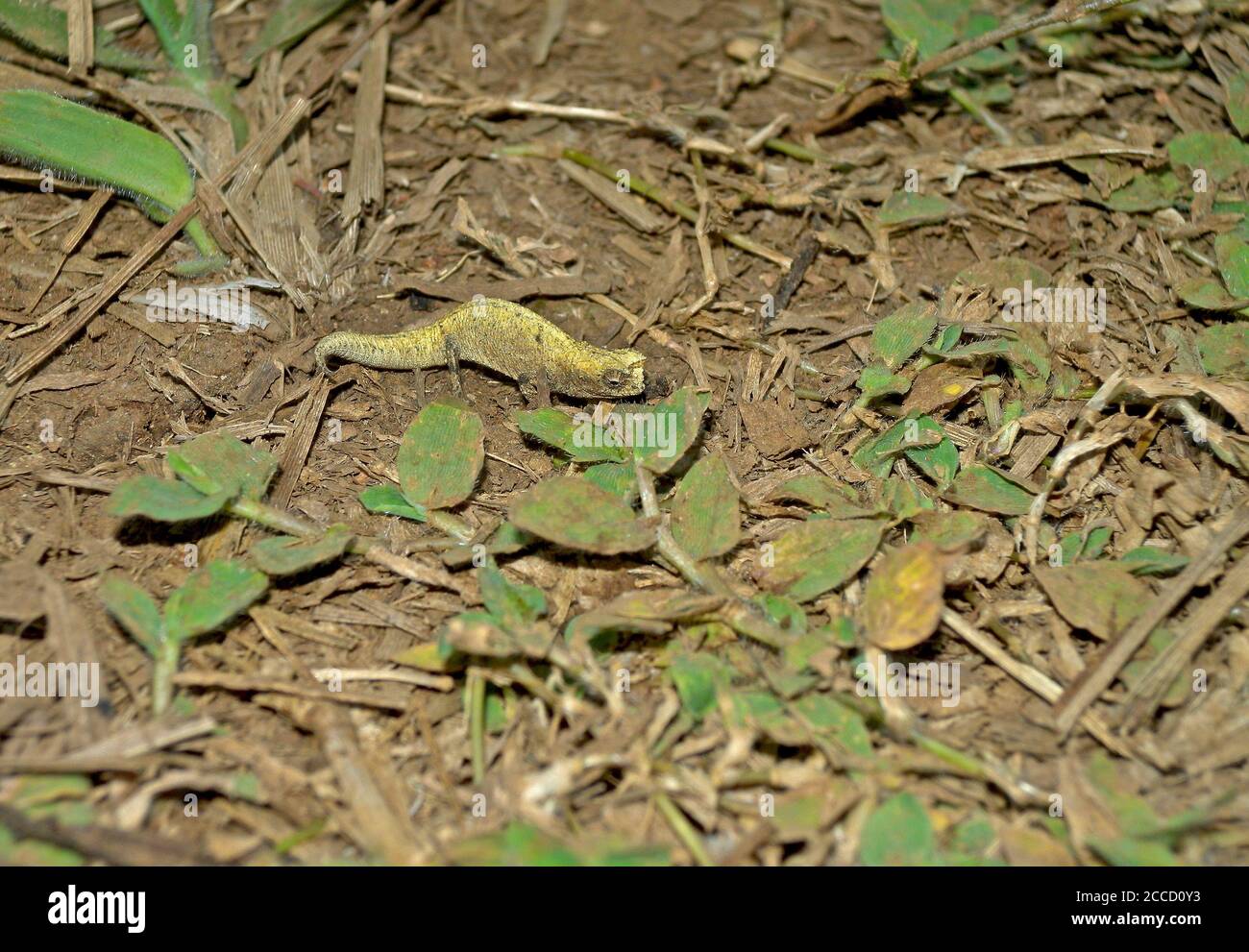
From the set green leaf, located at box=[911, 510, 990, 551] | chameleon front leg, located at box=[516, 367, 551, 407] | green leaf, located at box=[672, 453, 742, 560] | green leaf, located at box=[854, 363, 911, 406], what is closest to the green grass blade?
chameleon front leg, located at box=[516, 367, 551, 407]

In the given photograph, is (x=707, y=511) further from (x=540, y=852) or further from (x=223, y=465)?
(x=223, y=465)

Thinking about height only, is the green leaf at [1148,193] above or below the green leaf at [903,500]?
above

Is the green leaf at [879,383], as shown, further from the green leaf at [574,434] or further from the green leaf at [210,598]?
the green leaf at [210,598]

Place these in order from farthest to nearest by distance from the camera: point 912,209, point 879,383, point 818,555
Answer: point 912,209, point 879,383, point 818,555

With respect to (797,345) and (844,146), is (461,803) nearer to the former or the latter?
(797,345)

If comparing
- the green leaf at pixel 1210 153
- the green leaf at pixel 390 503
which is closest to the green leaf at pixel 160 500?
the green leaf at pixel 390 503

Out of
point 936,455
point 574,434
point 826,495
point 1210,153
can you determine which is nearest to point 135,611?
point 574,434

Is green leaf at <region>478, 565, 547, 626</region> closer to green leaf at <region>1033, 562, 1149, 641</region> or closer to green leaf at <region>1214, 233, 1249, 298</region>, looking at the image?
green leaf at <region>1033, 562, 1149, 641</region>
